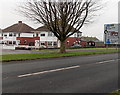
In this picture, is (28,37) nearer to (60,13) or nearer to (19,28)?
(19,28)

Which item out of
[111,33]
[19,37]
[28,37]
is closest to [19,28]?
[19,37]

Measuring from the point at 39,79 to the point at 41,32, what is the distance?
47.7 m

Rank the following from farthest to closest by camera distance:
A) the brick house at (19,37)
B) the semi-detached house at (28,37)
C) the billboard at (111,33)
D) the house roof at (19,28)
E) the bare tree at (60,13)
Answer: the house roof at (19,28)
the brick house at (19,37)
the semi-detached house at (28,37)
the billboard at (111,33)
the bare tree at (60,13)

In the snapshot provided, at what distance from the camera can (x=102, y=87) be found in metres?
5.79

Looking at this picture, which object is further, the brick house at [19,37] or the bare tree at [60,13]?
the brick house at [19,37]

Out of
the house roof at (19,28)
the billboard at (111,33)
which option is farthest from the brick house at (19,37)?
the billboard at (111,33)

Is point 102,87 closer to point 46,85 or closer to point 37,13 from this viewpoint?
point 46,85

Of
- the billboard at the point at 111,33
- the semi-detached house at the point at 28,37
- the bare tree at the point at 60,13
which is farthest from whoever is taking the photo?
the semi-detached house at the point at 28,37

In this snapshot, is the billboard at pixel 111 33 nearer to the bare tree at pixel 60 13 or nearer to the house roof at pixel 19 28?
the bare tree at pixel 60 13

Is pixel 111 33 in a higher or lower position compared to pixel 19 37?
lower

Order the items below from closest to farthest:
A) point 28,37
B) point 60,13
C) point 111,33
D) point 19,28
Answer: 1. point 60,13
2. point 111,33
3. point 28,37
4. point 19,28

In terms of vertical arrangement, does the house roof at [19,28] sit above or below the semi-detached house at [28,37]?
above

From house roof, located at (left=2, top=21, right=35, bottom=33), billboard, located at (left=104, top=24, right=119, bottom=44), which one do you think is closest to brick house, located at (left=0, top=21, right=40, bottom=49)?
house roof, located at (left=2, top=21, right=35, bottom=33)

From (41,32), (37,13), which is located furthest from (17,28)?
(37,13)
